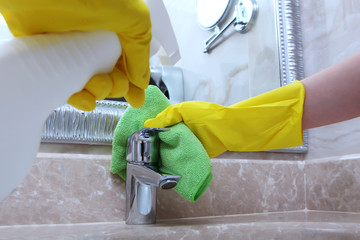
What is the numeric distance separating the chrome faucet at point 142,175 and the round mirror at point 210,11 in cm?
41

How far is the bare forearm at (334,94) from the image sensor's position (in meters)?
0.49

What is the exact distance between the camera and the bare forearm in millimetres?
489

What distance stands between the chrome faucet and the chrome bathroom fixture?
37cm

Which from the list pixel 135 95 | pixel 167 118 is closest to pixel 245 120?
pixel 167 118

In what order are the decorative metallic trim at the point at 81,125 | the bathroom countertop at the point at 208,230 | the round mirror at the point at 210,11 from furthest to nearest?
the round mirror at the point at 210,11, the decorative metallic trim at the point at 81,125, the bathroom countertop at the point at 208,230

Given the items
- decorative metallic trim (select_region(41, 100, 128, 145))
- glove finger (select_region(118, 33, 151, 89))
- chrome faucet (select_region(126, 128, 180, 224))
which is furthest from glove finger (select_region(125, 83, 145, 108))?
decorative metallic trim (select_region(41, 100, 128, 145))

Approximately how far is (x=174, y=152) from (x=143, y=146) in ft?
0.18

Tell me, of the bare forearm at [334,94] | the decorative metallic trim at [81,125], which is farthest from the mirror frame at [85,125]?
the bare forearm at [334,94]

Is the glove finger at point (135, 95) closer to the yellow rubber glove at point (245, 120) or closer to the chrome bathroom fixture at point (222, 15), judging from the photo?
the yellow rubber glove at point (245, 120)

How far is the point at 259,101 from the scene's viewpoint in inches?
22.0

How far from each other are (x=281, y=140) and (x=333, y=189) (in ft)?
0.92

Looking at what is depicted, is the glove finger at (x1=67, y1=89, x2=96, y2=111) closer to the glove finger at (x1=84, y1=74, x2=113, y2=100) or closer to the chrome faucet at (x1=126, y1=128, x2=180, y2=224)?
the glove finger at (x1=84, y1=74, x2=113, y2=100)

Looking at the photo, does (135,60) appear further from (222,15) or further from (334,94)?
(222,15)

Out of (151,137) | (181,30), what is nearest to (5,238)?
(151,137)
